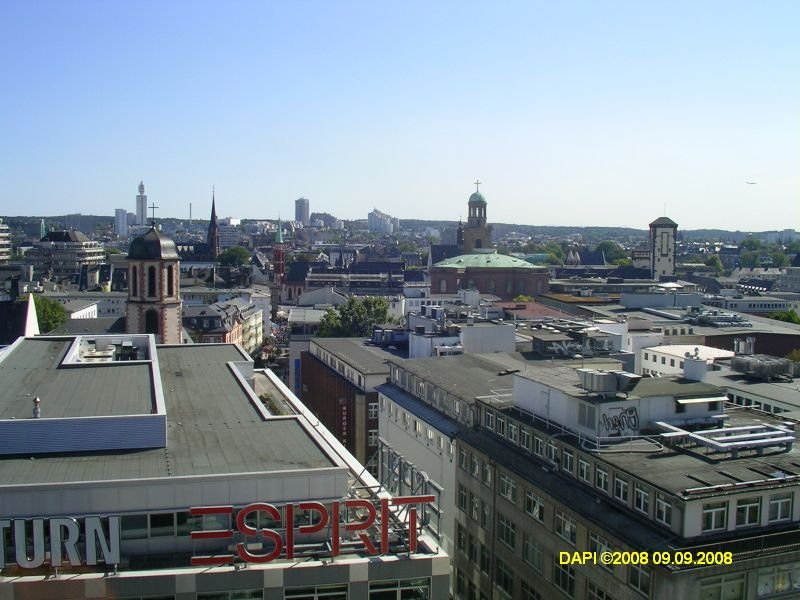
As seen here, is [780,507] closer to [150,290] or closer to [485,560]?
[485,560]

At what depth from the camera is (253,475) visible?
89.6ft

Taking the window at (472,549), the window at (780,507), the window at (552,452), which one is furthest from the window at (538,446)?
the window at (780,507)

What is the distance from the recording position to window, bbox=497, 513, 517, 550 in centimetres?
3881

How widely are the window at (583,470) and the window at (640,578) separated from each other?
4.78 m

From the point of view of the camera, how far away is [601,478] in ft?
109

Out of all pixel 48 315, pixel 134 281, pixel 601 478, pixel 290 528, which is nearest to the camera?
pixel 290 528

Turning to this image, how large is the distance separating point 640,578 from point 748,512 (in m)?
4.01

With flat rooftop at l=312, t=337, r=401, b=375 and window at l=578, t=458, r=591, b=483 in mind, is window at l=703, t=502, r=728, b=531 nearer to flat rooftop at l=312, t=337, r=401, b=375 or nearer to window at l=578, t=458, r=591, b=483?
window at l=578, t=458, r=591, b=483

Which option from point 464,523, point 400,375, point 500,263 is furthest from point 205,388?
point 500,263

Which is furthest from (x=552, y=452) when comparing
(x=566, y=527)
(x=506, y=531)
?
(x=506, y=531)

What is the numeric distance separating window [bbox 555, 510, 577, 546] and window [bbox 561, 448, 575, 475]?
1.76 m

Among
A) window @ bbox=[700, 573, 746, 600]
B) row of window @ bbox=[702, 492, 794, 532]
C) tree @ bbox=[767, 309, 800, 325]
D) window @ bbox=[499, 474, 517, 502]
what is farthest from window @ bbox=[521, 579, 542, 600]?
tree @ bbox=[767, 309, 800, 325]

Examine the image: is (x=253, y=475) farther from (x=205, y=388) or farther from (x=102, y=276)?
(x=102, y=276)

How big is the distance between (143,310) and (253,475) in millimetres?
45758
